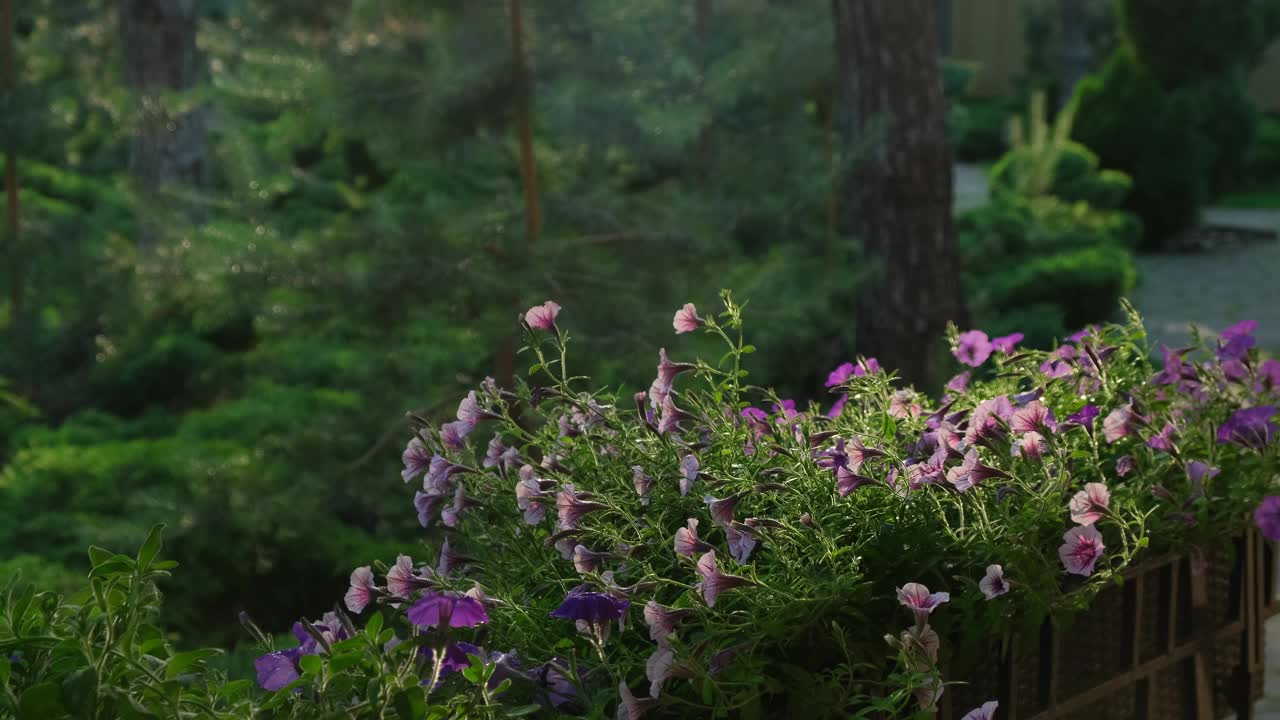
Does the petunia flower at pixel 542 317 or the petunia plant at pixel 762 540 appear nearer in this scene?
the petunia plant at pixel 762 540

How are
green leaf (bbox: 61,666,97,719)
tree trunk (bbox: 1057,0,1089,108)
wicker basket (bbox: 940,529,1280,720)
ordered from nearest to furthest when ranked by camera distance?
green leaf (bbox: 61,666,97,719) < wicker basket (bbox: 940,529,1280,720) < tree trunk (bbox: 1057,0,1089,108)

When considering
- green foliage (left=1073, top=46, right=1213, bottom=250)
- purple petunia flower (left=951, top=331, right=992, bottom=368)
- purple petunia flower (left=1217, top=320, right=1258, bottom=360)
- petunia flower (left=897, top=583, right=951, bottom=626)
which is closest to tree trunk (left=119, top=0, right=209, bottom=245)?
purple petunia flower (left=951, top=331, right=992, bottom=368)

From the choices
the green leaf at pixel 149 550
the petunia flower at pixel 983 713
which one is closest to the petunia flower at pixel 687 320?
the petunia flower at pixel 983 713

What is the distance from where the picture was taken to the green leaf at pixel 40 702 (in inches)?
66.6

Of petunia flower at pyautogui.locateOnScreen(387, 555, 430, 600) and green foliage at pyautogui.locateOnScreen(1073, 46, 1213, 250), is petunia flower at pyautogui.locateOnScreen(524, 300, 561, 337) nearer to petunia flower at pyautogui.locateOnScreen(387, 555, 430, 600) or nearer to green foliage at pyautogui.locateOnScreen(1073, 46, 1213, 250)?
petunia flower at pyautogui.locateOnScreen(387, 555, 430, 600)

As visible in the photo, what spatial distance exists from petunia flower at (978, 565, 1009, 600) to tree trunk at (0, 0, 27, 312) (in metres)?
7.54

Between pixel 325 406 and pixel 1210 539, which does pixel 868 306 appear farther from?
pixel 1210 539

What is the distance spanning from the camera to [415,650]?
6.47 ft

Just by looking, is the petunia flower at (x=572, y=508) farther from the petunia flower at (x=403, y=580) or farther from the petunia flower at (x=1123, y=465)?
the petunia flower at (x=1123, y=465)

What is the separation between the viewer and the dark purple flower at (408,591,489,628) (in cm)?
191

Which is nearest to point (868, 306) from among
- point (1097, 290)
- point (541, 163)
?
point (541, 163)

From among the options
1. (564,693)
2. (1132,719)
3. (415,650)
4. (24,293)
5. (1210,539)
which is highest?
(415,650)

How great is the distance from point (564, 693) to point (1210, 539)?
141cm

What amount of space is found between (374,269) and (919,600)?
380 centimetres
